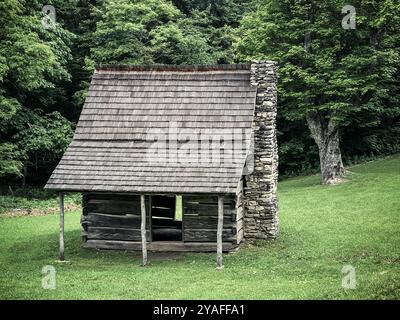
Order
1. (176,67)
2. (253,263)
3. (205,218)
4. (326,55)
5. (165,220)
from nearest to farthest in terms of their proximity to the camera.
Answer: (253,263)
(205,218)
(176,67)
(165,220)
(326,55)

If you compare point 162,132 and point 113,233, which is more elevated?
point 162,132

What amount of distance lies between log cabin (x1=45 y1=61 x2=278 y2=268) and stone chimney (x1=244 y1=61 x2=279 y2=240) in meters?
0.04

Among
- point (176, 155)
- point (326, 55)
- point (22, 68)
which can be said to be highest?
point (326, 55)

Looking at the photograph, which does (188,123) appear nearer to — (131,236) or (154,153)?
(154,153)

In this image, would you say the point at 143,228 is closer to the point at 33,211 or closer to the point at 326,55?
the point at 33,211

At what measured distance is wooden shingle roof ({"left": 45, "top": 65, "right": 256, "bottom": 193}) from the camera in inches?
877

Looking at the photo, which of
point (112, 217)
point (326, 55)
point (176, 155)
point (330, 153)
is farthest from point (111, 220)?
point (326, 55)

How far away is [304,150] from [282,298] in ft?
104

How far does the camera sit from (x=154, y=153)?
2328 centimetres

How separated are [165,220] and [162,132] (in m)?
5.02

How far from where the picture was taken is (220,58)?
46.4 metres

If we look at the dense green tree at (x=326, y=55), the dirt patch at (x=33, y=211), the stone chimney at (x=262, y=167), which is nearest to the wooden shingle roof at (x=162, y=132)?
the stone chimney at (x=262, y=167)

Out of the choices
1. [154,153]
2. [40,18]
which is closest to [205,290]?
[154,153]

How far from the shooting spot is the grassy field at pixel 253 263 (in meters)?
17.9
